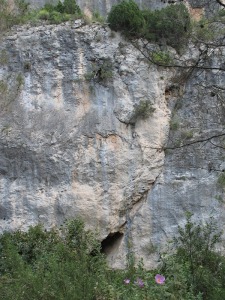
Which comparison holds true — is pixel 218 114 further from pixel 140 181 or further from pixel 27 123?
pixel 27 123

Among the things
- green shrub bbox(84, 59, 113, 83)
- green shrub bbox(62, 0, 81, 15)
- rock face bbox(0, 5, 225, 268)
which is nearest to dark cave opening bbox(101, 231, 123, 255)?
rock face bbox(0, 5, 225, 268)

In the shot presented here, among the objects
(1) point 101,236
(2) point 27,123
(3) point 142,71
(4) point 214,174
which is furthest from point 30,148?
(4) point 214,174

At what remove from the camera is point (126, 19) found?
15.0 metres

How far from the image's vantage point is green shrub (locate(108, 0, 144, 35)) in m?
15.0

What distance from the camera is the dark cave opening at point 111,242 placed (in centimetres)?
1350

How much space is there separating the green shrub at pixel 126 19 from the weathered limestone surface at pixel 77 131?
37cm

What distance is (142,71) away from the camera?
47.9 feet

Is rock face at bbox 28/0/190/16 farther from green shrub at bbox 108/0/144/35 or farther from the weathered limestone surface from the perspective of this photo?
the weathered limestone surface

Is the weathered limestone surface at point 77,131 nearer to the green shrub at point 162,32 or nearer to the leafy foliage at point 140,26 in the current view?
the leafy foliage at point 140,26

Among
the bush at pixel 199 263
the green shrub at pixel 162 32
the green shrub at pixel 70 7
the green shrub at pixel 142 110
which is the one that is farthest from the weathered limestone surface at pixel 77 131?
the bush at pixel 199 263

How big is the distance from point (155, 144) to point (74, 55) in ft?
11.9

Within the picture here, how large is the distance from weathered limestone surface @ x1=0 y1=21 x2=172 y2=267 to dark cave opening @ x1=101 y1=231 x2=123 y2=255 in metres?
0.12

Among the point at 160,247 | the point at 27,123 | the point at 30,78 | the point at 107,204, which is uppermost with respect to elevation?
the point at 30,78

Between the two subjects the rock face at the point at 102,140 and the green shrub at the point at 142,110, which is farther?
the green shrub at the point at 142,110
